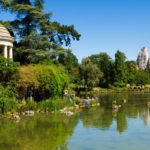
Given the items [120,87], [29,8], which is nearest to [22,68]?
[29,8]

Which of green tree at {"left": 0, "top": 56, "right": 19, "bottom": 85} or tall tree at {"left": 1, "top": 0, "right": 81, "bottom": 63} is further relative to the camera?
tall tree at {"left": 1, "top": 0, "right": 81, "bottom": 63}

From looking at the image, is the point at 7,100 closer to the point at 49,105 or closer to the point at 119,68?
the point at 49,105

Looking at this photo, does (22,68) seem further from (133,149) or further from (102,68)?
(102,68)

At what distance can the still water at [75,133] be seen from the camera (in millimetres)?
13539

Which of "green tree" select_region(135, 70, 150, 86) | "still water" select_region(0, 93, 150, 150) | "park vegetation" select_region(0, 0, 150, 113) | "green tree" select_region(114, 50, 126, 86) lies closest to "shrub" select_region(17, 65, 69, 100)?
"park vegetation" select_region(0, 0, 150, 113)

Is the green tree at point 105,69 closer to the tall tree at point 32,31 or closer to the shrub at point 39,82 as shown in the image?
the tall tree at point 32,31

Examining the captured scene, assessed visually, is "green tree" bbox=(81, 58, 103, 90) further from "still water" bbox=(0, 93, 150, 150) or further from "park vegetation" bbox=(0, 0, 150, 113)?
"still water" bbox=(0, 93, 150, 150)

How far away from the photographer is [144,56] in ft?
655

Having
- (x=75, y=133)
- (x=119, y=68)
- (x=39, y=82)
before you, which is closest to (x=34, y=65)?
(x=39, y=82)

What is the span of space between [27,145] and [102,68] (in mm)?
61481

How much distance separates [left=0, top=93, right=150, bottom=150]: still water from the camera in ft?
44.4

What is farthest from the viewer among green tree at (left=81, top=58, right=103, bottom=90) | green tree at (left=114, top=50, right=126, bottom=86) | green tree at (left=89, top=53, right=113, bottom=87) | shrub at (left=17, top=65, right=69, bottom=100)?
green tree at (left=89, top=53, right=113, bottom=87)

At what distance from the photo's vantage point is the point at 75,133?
16.4 metres

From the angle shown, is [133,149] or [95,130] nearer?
[133,149]
